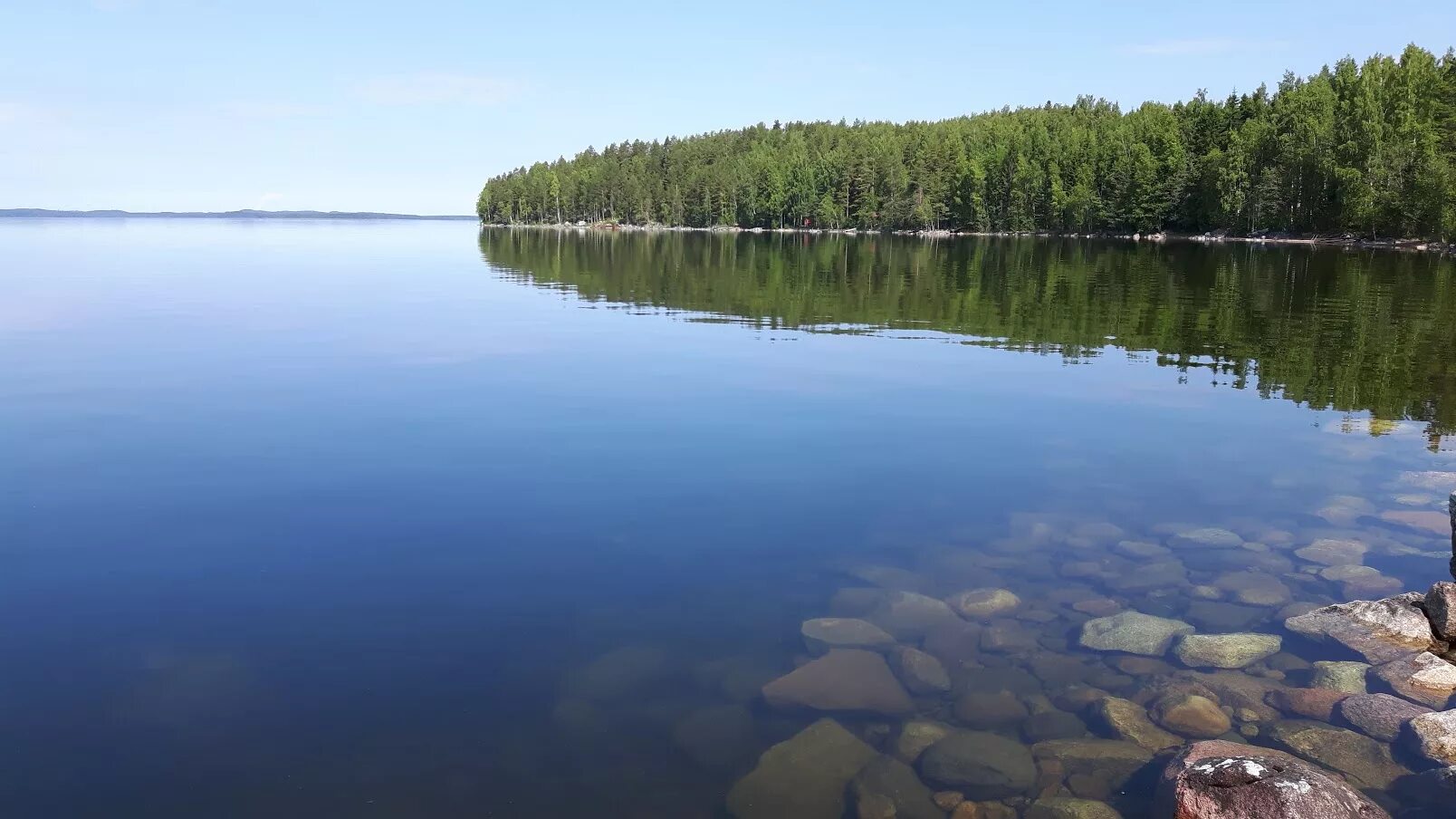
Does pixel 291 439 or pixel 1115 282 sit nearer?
pixel 291 439

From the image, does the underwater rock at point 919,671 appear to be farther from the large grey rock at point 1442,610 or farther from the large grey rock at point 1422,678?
the large grey rock at point 1442,610

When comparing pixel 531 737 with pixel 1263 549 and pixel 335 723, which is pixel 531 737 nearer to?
pixel 335 723

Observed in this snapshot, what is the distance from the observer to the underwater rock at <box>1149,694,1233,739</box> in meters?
8.85

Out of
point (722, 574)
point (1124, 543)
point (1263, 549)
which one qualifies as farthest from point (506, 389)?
point (1263, 549)

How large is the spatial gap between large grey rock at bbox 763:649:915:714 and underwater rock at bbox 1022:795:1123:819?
164cm

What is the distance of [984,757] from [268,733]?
21.7 ft

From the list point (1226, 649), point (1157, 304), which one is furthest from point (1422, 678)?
point (1157, 304)

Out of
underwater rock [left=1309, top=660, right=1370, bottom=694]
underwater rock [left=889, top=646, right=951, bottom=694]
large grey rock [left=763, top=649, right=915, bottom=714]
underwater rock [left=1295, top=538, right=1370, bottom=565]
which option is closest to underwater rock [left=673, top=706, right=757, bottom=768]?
large grey rock [left=763, top=649, right=915, bottom=714]

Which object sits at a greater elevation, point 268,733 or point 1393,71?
point 1393,71

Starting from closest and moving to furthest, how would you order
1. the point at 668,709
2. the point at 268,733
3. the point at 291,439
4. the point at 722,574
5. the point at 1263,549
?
the point at 268,733
the point at 668,709
the point at 722,574
the point at 1263,549
the point at 291,439

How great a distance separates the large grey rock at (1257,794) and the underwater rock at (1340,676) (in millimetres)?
2655

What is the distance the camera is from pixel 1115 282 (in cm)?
6044

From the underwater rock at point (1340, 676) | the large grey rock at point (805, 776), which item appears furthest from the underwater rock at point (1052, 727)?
the underwater rock at point (1340, 676)

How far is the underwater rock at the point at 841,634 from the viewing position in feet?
33.7
